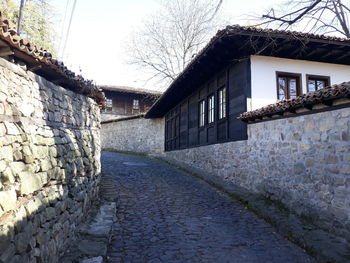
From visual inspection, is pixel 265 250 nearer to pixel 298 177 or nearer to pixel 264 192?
pixel 298 177

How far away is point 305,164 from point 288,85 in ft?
12.0

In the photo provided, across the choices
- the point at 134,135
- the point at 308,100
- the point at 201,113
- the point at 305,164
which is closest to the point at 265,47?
the point at 308,100

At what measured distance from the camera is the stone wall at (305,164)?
14.1ft

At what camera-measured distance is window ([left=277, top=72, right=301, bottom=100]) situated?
8.00 meters

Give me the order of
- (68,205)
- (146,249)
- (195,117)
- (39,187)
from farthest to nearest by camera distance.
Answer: (195,117)
(146,249)
(68,205)
(39,187)

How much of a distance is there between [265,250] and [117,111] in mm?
23900

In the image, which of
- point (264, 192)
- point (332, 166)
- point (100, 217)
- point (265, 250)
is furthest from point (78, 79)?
point (264, 192)

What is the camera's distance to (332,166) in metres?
4.46

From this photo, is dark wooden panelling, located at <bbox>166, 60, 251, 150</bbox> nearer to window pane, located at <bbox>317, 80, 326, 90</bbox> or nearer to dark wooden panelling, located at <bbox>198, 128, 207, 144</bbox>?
dark wooden panelling, located at <bbox>198, 128, 207, 144</bbox>

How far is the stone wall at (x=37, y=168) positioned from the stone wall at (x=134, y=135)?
551 inches

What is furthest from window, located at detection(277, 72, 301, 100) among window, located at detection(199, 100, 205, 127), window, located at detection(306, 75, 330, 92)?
window, located at detection(199, 100, 205, 127)

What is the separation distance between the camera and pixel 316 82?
27.5ft

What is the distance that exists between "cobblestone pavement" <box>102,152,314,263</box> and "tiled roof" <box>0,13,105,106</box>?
8.19 ft

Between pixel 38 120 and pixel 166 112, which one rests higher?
pixel 166 112
